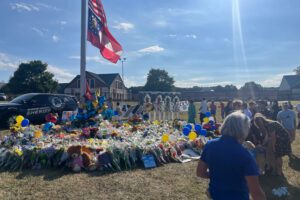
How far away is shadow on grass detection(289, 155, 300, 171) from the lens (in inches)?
249

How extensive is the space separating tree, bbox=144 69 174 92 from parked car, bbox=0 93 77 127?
2376 inches

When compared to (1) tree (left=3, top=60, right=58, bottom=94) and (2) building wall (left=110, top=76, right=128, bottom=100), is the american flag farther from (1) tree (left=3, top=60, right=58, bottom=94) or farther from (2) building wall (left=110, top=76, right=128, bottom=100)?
(2) building wall (left=110, top=76, right=128, bottom=100)

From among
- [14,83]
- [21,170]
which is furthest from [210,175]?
[14,83]

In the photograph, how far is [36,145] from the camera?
6711mm

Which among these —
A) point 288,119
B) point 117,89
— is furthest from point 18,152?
point 117,89

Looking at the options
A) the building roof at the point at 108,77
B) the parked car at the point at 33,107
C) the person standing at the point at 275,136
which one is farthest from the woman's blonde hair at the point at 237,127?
the building roof at the point at 108,77

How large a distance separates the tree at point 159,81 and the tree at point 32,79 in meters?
32.3

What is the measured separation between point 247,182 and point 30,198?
146 inches

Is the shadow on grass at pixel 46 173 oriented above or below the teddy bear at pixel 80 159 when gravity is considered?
below

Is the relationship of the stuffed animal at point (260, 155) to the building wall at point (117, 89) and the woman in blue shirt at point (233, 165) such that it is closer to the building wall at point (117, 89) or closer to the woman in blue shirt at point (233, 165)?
the woman in blue shirt at point (233, 165)

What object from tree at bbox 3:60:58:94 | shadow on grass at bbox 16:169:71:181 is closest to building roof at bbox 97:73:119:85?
tree at bbox 3:60:58:94

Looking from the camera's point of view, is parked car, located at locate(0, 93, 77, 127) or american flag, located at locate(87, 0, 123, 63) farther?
parked car, located at locate(0, 93, 77, 127)

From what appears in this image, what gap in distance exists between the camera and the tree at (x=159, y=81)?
74463mm

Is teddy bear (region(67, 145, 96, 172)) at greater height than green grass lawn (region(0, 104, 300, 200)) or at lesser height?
greater
